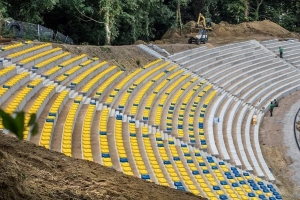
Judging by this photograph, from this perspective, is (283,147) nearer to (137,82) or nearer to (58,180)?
(137,82)

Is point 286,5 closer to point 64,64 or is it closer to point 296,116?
point 296,116

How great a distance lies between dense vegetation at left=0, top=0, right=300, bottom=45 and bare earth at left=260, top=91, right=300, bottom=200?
11.6m

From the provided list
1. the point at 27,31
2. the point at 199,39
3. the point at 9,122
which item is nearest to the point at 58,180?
the point at 9,122

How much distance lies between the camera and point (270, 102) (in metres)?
27.0

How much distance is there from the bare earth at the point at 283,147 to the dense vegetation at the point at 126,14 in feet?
38.0

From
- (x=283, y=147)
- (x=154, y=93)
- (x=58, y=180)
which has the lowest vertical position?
(x=283, y=147)

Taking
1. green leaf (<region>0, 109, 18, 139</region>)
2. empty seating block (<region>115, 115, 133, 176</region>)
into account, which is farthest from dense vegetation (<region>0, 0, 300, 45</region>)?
green leaf (<region>0, 109, 18, 139</region>)

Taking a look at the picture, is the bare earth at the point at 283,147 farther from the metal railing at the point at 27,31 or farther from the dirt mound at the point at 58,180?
the metal railing at the point at 27,31

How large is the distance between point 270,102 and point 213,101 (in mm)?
5008

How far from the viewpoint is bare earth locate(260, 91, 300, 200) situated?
17.2 meters

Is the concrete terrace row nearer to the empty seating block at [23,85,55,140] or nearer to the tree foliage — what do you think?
the empty seating block at [23,85,55,140]

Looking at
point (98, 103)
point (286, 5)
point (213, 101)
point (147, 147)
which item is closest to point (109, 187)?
point (147, 147)

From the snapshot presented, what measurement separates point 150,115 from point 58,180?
43.6 feet

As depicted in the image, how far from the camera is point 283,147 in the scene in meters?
20.8
